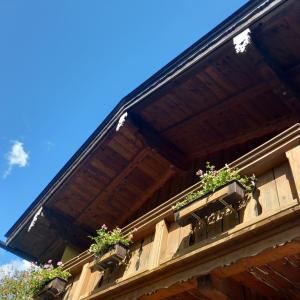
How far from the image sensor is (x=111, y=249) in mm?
5617

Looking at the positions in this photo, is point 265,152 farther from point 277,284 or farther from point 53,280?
point 53,280

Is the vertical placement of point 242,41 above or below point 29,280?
above

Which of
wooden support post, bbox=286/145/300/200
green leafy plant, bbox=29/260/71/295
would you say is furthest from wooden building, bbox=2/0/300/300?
green leafy plant, bbox=29/260/71/295

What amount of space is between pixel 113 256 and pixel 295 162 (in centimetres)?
307

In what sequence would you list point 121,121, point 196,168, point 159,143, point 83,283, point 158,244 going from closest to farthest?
point 158,244, point 83,283, point 121,121, point 196,168, point 159,143

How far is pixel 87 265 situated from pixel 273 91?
436 cm

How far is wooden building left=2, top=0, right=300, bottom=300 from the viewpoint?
12.4ft

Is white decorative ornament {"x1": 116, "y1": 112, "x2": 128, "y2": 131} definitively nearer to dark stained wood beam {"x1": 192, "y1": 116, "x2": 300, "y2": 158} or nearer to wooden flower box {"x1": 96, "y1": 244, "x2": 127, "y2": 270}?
Result: dark stained wood beam {"x1": 192, "y1": 116, "x2": 300, "y2": 158}

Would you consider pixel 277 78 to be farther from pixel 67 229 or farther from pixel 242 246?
pixel 67 229

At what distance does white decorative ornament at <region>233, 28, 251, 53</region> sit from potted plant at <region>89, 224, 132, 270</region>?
3186 millimetres

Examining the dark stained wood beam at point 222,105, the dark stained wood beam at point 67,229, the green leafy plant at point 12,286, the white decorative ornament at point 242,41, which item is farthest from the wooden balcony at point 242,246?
the green leafy plant at point 12,286

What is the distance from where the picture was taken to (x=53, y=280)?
6.84 m

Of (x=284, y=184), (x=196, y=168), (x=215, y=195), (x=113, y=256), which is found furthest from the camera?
(x=196, y=168)

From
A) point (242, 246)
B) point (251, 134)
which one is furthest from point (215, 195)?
point (251, 134)
